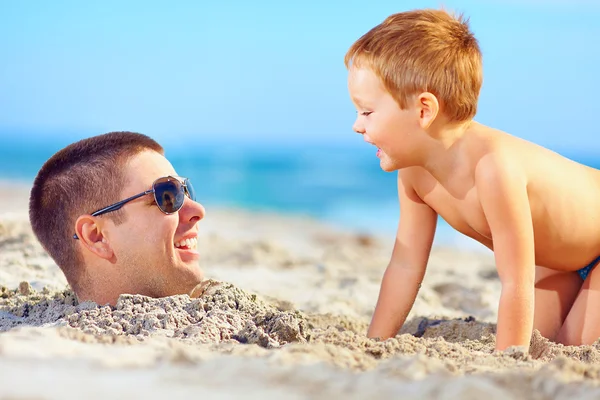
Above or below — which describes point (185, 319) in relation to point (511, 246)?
below

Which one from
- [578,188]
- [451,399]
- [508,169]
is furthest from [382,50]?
[451,399]

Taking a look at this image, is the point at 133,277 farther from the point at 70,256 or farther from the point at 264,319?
the point at 264,319

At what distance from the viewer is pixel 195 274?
303cm

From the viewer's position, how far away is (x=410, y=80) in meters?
2.91

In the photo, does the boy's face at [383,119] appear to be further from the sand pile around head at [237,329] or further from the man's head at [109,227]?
the man's head at [109,227]

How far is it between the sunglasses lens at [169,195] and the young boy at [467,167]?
803 millimetres

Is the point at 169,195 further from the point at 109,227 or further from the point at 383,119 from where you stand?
the point at 383,119

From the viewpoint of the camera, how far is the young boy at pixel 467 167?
2.82 meters

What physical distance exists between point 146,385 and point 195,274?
1418 mm

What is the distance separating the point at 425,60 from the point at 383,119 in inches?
11.4

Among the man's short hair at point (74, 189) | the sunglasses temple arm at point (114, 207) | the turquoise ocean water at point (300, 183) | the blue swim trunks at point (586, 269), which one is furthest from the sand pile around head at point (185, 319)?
the turquoise ocean water at point (300, 183)

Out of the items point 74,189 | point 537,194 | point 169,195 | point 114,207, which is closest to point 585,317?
point 537,194

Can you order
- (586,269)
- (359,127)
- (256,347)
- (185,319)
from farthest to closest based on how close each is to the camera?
1. (586,269)
2. (359,127)
3. (185,319)
4. (256,347)

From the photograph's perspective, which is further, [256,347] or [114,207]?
[114,207]
